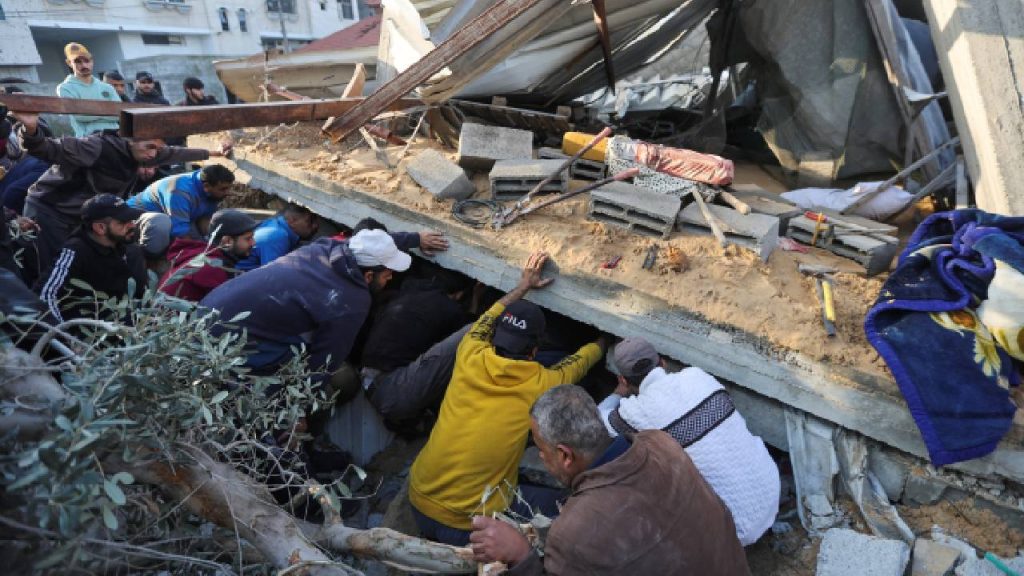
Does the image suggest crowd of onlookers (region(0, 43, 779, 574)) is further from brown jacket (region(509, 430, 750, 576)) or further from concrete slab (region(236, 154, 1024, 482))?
concrete slab (region(236, 154, 1024, 482))

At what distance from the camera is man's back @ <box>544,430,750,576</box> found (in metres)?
2.09

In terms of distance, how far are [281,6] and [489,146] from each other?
27.3 meters

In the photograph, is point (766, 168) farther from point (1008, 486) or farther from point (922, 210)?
point (1008, 486)

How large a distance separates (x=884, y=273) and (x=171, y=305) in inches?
173

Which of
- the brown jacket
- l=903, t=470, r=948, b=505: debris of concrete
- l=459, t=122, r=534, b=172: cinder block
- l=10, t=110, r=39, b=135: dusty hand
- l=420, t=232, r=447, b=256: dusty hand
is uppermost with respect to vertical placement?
l=10, t=110, r=39, b=135: dusty hand

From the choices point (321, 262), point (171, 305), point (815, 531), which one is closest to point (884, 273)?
point (815, 531)

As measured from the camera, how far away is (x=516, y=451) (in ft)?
10.9

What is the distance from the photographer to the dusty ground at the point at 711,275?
335 centimetres

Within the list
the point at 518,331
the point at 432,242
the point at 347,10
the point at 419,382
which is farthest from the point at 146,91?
the point at 347,10

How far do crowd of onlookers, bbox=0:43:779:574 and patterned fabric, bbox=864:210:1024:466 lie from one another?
84 centimetres

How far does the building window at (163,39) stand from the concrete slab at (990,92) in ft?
88.8

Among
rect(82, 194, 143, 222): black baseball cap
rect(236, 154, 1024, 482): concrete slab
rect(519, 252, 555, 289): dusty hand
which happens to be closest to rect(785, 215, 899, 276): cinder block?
rect(236, 154, 1024, 482): concrete slab

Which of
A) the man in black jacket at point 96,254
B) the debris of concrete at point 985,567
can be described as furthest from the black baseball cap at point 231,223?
the debris of concrete at point 985,567

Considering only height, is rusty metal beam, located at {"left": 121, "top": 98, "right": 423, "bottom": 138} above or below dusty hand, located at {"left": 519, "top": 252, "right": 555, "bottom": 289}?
above
